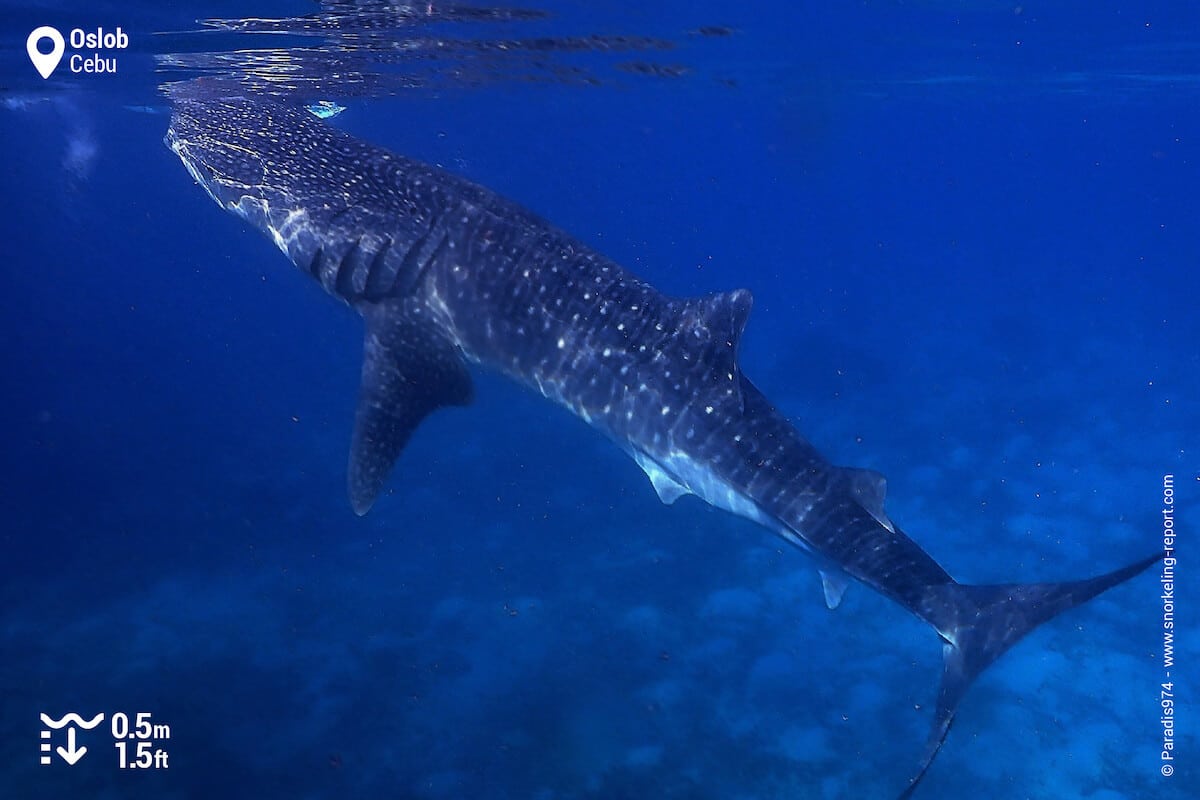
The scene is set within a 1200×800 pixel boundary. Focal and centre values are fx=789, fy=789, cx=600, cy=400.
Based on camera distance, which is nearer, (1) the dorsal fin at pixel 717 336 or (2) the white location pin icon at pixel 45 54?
(1) the dorsal fin at pixel 717 336

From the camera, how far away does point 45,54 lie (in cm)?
2164

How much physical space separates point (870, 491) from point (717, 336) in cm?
174

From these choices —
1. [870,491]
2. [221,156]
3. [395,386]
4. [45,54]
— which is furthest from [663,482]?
[45,54]

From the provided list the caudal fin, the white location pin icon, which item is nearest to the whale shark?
the caudal fin

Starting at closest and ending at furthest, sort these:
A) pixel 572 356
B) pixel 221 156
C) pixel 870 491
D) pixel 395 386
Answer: pixel 870 491, pixel 572 356, pixel 395 386, pixel 221 156

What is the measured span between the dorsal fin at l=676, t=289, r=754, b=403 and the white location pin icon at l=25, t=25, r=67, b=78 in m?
19.4

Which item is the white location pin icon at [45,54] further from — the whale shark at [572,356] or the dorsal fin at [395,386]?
the dorsal fin at [395,386]

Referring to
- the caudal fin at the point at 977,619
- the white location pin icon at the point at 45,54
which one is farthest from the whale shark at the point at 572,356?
the white location pin icon at the point at 45,54

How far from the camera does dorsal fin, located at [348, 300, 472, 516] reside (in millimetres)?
7301

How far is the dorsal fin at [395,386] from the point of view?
24.0ft

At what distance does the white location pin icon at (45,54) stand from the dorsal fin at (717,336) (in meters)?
→ 19.4

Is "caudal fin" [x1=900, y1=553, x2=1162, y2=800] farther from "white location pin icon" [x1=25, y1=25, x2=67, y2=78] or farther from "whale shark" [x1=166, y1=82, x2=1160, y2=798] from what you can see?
"white location pin icon" [x1=25, y1=25, x2=67, y2=78]

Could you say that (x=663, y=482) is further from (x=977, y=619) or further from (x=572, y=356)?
(x=977, y=619)

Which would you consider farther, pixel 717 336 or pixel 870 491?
pixel 717 336
